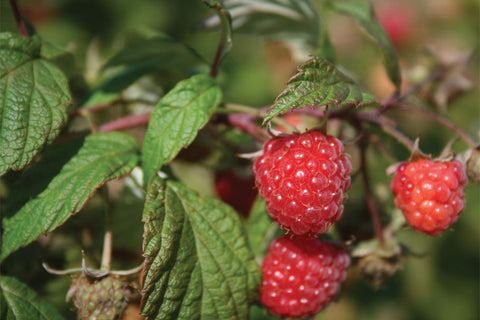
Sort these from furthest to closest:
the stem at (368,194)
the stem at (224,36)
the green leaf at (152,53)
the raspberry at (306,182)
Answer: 1. the green leaf at (152,53)
2. the stem at (368,194)
3. the stem at (224,36)
4. the raspberry at (306,182)

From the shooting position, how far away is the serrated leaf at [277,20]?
65.5 inches

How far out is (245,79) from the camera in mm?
3553

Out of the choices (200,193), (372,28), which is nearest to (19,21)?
(200,193)

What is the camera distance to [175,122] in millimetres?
1173

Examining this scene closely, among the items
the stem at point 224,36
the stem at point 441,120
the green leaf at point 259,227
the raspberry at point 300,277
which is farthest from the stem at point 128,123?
the stem at point 441,120

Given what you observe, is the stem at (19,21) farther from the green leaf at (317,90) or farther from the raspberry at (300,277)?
the raspberry at (300,277)

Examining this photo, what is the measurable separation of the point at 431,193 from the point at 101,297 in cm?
85

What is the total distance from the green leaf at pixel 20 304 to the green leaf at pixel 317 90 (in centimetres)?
76

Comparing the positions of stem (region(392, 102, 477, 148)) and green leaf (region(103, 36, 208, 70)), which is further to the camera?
green leaf (region(103, 36, 208, 70))

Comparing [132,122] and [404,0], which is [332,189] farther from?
[404,0]

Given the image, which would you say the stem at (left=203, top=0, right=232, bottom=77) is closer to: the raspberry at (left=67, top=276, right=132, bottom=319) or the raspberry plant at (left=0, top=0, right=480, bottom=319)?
the raspberry plant at (left=0, top=0, right=480, bottom=319)

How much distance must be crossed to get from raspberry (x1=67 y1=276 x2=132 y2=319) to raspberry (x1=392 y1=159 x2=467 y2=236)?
2.46ft

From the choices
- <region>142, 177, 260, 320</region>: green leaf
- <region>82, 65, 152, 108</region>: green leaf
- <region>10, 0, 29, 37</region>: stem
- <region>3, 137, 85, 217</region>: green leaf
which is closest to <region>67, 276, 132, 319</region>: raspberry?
<region>142, 177, 260, 320</region>: green leaf

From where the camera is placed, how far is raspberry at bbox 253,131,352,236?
3.54ft
